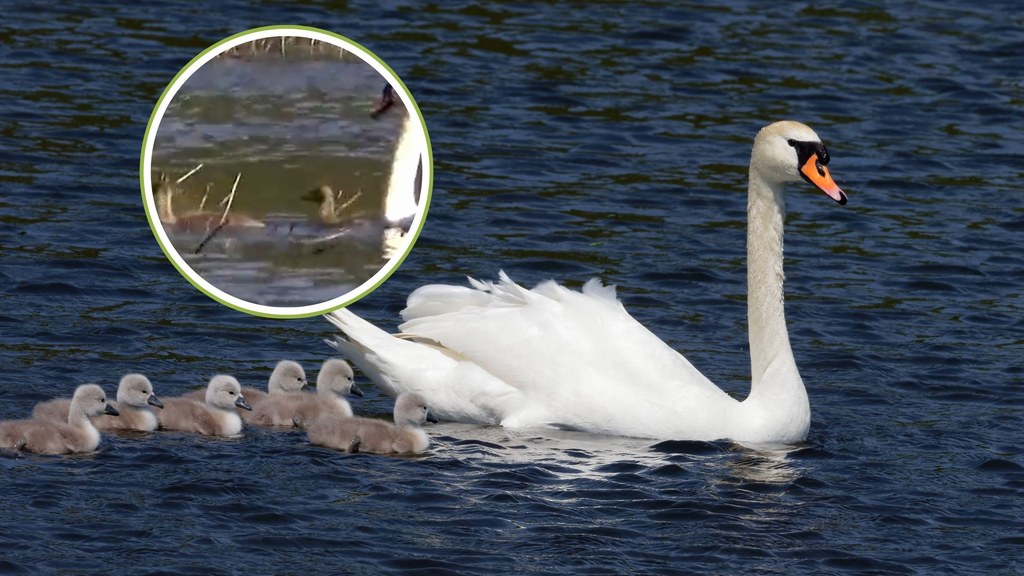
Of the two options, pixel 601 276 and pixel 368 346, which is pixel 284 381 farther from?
pixel 601 276

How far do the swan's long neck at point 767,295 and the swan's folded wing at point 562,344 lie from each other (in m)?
0.39

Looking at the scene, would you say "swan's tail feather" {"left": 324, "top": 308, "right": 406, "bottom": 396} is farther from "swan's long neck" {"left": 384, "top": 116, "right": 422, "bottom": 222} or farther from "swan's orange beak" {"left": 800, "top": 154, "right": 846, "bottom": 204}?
"swan's orange beak" {"left": 800, "top": 154, "right": 846, "bottom": 204}

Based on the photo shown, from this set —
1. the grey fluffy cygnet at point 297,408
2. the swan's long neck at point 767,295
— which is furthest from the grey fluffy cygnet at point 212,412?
the swan's long neck at point 767,295

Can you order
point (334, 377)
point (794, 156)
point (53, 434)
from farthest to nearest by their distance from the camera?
point (334, 377) < point (794, 156) < point (53, 434)

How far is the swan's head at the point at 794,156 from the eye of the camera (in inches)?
462

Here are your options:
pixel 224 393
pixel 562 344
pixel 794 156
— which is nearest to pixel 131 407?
pixel 224 393

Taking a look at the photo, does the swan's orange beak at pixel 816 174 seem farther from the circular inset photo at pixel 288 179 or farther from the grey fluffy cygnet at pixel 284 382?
the grey fluffy cygnet at pixel 284 382

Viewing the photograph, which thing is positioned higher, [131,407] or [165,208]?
[165,208]

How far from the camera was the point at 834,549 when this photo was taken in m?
9.95

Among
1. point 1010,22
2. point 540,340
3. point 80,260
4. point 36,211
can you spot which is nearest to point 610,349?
point 540,340

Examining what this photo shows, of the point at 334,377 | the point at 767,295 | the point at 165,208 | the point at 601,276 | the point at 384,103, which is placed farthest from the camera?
the point at 601,276

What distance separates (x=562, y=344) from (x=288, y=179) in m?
2.36

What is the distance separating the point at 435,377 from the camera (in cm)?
1182

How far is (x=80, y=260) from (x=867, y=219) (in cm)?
642
